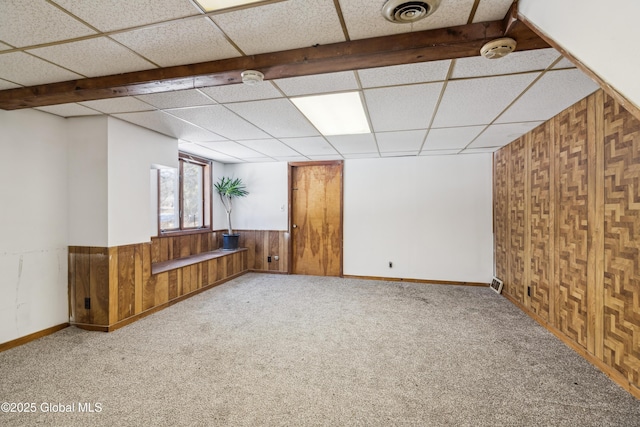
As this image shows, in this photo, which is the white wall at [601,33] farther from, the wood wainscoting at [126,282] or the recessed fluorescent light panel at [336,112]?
the wood wainscoting at [126,282]

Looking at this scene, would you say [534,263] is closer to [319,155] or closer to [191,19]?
[319,155]

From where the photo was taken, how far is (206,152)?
477 centimetres

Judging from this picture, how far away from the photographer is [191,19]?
1511 mm

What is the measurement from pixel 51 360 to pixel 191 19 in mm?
2955

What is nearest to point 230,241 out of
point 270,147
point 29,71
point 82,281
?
point 270,147

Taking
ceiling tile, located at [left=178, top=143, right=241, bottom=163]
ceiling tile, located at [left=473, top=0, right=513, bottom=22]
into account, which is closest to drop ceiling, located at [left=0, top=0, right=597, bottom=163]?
ceiling tile, located at [left=473, top=0, right=513, bottom=22]

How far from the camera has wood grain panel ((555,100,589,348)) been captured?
2459 millimetres

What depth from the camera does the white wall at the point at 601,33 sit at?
0.92 metres

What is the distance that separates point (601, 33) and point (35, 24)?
273 centimetres

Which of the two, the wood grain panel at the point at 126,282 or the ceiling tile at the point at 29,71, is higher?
the ceiling tile at the point at 29,71

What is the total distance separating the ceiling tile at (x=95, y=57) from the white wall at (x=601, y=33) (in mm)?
2388

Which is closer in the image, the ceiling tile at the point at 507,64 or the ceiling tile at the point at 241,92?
the ceiling tile at the point at 507,64

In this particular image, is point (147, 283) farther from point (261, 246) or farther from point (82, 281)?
point (261, 246)

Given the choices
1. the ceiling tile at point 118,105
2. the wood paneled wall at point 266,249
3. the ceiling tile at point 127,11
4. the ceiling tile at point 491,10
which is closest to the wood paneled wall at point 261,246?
the wood paneled wall at point 266,249
